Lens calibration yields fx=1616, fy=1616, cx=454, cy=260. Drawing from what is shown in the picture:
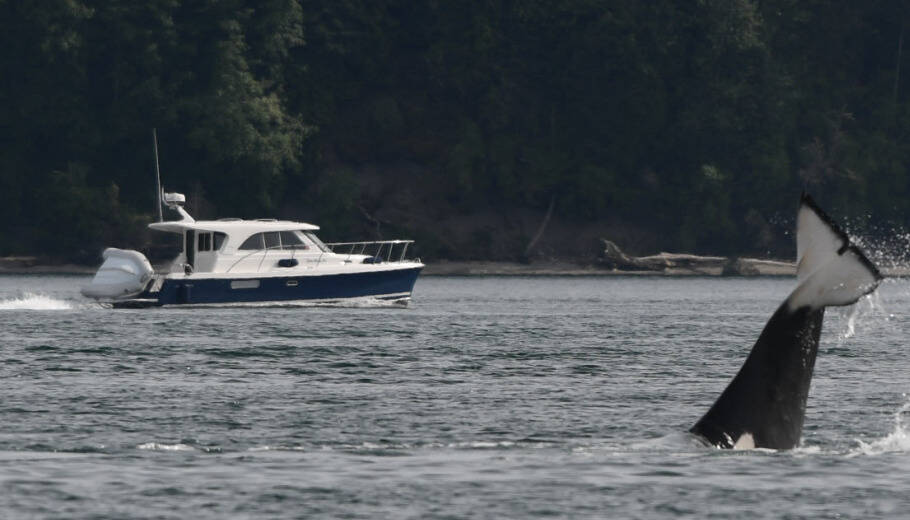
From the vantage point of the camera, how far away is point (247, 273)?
194 feet

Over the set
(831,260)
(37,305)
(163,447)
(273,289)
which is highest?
(831,260)

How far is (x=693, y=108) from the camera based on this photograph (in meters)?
107

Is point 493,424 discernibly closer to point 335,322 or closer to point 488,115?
point 335,322

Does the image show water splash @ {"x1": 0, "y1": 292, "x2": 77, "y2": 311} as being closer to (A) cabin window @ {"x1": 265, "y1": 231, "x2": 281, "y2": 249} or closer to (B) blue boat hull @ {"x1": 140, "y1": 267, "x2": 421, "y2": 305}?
(B) blue boat hull @ {"x1": 140, "y1": 267, "x2": 421, "y2": 305}

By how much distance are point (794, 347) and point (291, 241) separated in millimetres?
44031

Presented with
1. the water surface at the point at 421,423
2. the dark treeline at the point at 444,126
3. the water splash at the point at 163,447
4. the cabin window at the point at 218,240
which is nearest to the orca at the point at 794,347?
the water surface at the point at 421,423

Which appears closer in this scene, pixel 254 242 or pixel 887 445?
pixel 887 445

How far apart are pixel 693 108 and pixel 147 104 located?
117ft

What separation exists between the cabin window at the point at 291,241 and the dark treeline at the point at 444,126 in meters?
42.9

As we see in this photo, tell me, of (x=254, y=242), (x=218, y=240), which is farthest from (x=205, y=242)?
(x=254, y=242)

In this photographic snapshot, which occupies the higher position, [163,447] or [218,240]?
[218,240]

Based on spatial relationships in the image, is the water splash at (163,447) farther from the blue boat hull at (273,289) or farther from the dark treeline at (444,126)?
the dark treeline at (444,126)

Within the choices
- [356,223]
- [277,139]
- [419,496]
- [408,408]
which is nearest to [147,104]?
[277,139]

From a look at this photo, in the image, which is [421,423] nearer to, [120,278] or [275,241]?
[120,278]
